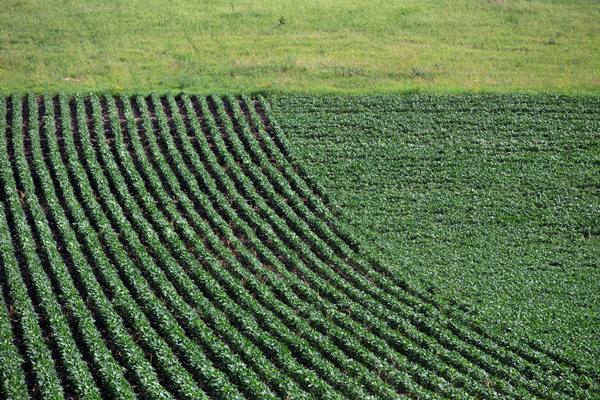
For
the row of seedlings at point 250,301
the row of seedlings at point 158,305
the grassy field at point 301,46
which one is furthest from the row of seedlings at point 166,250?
the grassy field at point 301,46

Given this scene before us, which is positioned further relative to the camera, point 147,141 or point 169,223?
point 147,141

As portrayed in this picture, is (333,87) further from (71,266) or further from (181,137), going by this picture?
(71,266)

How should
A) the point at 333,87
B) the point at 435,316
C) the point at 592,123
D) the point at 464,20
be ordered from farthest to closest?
1. the point at 464,20
2. the point at 333,87
3. the point at 592,123
4. the point at 435,316

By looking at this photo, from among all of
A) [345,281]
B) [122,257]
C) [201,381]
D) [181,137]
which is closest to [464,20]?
[181,137]

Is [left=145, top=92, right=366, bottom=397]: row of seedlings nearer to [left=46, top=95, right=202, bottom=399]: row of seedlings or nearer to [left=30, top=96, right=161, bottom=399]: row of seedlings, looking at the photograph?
[left=46, top=95, right=202, bottom=399]: row of seedlings

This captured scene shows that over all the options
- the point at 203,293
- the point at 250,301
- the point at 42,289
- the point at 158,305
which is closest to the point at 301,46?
the point at 203,293

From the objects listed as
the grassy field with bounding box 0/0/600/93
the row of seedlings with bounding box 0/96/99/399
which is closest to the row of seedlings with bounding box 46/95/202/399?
the row of seedlings with bounding box 0/96/99/399
